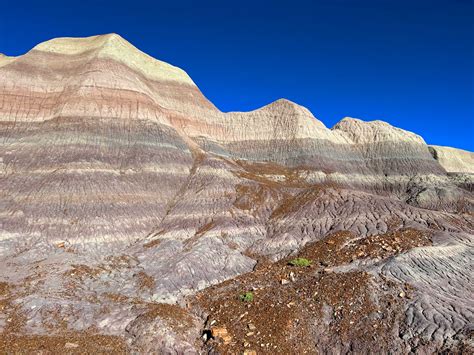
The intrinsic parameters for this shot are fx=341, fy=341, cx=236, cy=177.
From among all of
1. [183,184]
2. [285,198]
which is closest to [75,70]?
[183,184]

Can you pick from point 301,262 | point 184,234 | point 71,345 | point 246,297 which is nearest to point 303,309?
point 246,297

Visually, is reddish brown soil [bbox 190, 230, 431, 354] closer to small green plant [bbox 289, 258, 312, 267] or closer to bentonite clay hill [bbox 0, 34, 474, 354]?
bentonite clay hill [bbox 0, 34, 474, 354]

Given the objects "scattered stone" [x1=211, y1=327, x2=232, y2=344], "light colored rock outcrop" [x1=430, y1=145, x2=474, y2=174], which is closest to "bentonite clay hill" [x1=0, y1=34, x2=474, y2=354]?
"scattered stone" [x1=211, y1=327, x2=232, y2=344]

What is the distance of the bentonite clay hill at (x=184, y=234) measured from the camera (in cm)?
1892

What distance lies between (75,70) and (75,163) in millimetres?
21473

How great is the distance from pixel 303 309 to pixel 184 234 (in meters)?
17.3

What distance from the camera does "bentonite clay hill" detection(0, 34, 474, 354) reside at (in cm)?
1892

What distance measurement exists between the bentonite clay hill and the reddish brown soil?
10 cm

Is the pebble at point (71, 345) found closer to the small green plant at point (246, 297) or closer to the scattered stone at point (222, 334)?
the scattered stone at point (222, 334)

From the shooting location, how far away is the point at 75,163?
1564 inches

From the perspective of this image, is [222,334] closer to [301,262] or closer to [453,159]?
[301,262]

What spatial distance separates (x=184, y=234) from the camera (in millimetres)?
34969

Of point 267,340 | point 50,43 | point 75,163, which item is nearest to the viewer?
point 267,340

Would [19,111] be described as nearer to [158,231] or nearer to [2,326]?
[158,231]
